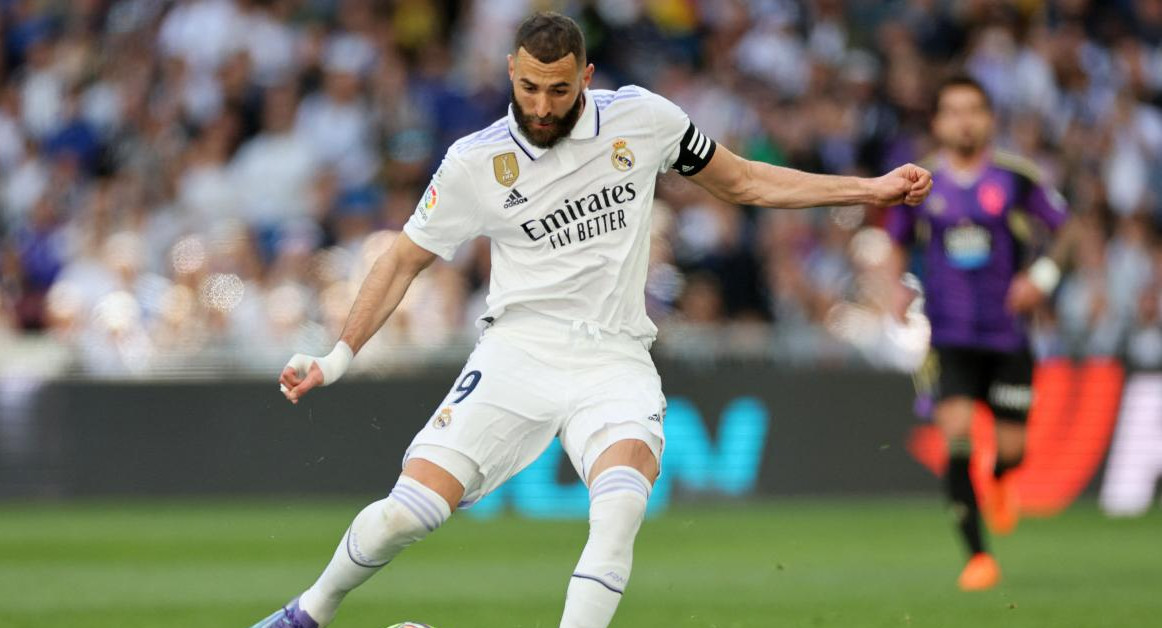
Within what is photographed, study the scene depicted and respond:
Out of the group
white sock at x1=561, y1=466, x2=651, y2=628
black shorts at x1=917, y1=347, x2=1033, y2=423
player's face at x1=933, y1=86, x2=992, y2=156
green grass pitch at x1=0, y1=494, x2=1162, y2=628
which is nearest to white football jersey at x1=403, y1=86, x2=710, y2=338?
white sock at x1=561, y1=466, x2=651, y2=628

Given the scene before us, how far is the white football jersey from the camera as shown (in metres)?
7.36

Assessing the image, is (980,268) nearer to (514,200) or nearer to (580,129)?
(580,129)

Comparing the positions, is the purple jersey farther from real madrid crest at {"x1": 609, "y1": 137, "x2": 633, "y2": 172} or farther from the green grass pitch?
real madrid crest at {"x1": 609, "y1": 137, "x2": 633, "y2": 172}

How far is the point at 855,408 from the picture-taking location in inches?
666

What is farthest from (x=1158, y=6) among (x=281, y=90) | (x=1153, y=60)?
(x=281, y=90)

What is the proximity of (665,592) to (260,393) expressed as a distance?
264 inches

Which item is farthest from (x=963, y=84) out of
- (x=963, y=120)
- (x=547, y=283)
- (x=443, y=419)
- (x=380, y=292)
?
(x=443, y=419)

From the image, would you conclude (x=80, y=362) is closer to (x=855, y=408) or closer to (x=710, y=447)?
(x=710, y=447)

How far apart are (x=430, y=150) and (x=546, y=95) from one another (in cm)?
1159

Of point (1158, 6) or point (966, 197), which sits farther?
point (1158, 6)

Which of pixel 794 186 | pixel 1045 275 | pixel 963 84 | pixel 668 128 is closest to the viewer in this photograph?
pixel 668 128

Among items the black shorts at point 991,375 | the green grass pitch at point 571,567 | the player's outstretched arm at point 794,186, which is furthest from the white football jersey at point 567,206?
the black shorts at point 991,375

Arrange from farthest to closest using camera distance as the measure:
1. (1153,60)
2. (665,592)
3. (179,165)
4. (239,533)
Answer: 1. (1153,60)
2. (179,165)
3. (239,533)
4. (665,592)

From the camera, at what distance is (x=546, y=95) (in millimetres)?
7125
